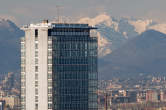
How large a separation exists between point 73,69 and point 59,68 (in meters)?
1.56

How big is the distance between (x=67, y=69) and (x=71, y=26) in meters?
4.32

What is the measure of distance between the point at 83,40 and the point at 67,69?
3.30 meters

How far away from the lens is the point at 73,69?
110938mm

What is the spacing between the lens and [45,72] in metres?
110

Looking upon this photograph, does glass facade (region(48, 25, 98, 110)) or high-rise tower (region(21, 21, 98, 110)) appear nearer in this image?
high-rise tower (region(21, 21, 98, 110))

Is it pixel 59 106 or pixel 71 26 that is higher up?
pixel 71 26

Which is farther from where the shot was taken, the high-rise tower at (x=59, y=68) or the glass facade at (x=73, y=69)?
the glass facade at (x=73, y=69)

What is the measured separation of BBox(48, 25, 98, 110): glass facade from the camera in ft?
361

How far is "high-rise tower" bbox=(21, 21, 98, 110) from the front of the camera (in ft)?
361

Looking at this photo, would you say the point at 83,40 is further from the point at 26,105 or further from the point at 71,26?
the point at 26,105

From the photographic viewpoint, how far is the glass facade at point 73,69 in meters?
110

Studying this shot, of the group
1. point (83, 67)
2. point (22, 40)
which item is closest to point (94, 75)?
point (83, 67)

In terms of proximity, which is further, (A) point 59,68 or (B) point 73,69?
(B) point 73,69

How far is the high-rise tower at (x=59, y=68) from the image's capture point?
110000mm
